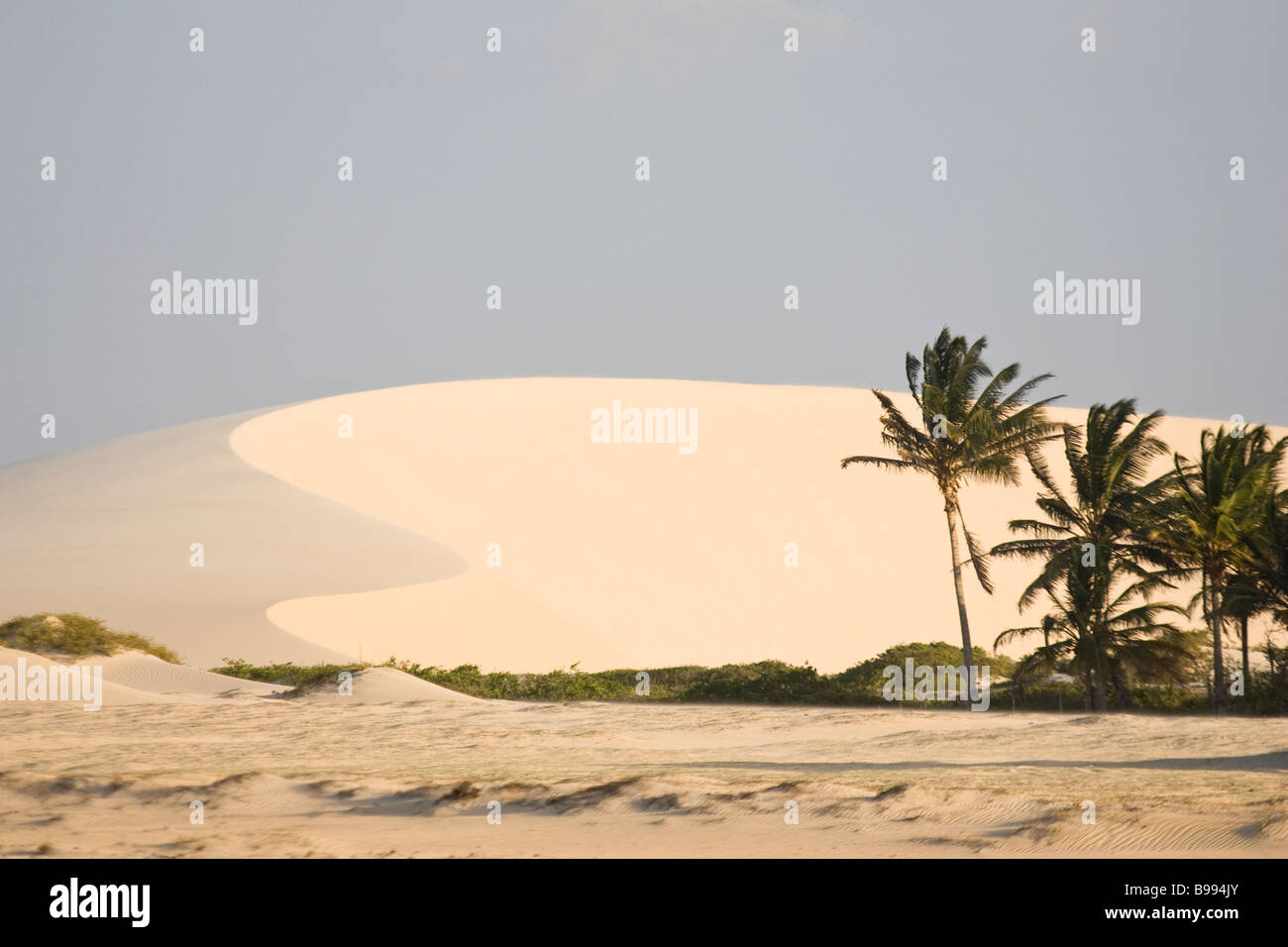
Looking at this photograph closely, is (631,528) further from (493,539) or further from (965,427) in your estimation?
(965,427)

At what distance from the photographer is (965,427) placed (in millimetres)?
25594

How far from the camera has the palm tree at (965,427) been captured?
25.2 meters

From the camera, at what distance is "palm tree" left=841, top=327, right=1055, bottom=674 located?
82.7 feet

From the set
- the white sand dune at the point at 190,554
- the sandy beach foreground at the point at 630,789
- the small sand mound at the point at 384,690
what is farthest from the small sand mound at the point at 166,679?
the sandy beach foreground at the point at 630,789

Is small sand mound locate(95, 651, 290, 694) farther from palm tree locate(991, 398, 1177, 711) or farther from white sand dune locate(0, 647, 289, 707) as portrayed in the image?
palm tree locate(991, 398, 1177, 711)

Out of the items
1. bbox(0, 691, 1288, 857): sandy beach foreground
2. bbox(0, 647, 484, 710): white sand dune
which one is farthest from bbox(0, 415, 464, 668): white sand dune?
bbox(0, 691, 1288, 857): sandy beach foreground

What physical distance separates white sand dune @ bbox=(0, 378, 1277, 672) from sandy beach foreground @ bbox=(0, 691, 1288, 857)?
14263mm

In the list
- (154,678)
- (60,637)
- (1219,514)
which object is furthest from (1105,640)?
(60,637)

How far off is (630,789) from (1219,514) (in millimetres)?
15583

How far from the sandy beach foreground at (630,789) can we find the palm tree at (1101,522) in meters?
4.39

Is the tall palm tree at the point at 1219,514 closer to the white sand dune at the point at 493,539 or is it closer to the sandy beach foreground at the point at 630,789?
the sandy beach foreground at the point at 630,789
